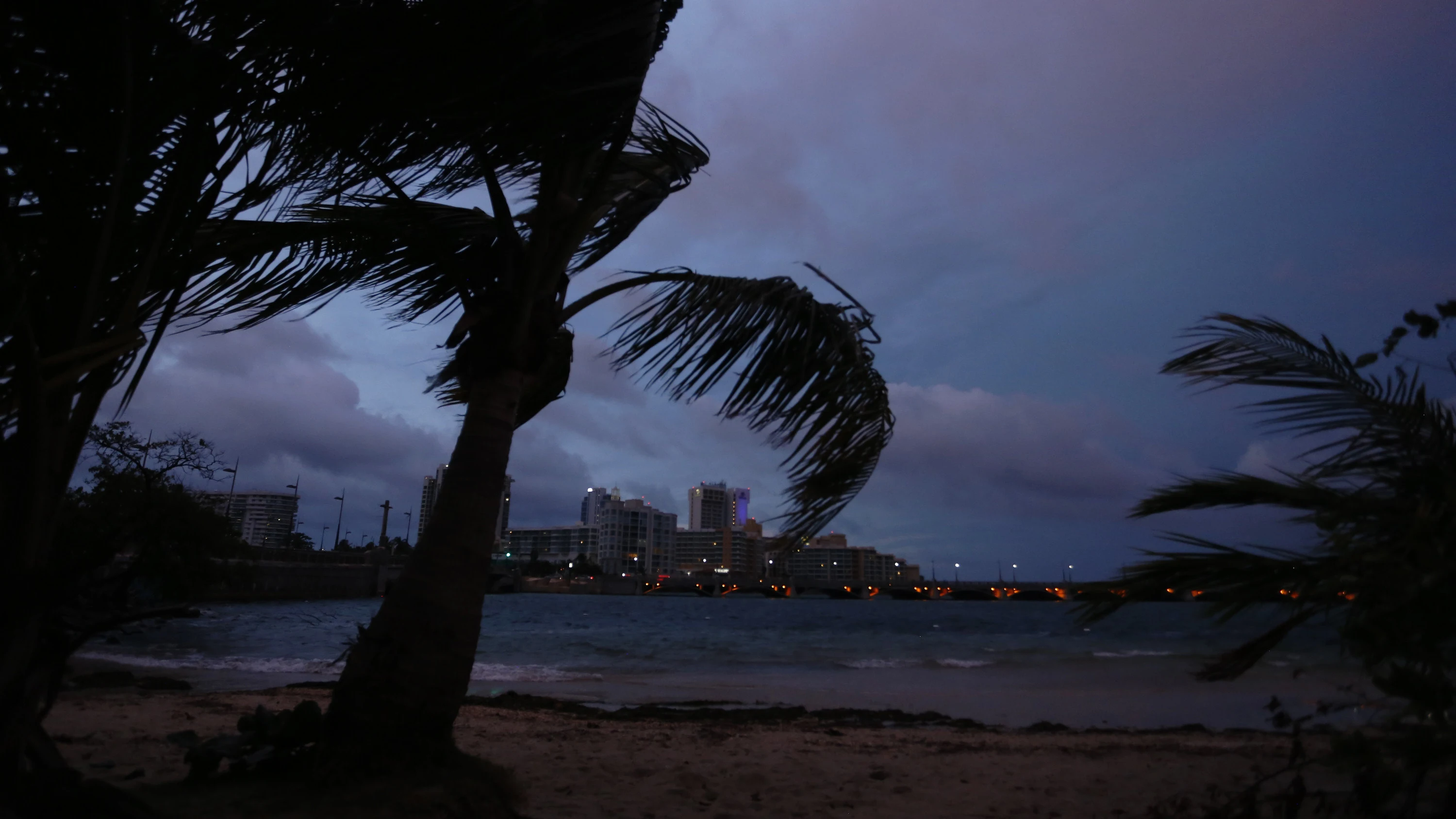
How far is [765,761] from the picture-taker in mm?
5980

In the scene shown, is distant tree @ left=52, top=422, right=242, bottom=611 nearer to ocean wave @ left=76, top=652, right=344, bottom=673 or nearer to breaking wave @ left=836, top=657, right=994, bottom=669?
ocean wave @ left=76, top=652, right=344, bottom=673

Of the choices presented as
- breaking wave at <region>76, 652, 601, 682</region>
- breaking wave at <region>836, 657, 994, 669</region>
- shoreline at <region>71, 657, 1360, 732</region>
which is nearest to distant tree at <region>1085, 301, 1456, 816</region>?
shoreline at <region>71, 657, 1360, 732</region>

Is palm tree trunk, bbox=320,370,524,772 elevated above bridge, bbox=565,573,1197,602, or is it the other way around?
palm tree trunk, bbox=320,370,524,772

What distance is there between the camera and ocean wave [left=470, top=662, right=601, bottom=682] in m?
14.5

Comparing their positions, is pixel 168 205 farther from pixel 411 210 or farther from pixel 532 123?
pixel 411 210

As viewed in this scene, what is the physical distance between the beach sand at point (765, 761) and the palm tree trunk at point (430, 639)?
1.71ft

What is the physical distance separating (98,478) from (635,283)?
24721mm

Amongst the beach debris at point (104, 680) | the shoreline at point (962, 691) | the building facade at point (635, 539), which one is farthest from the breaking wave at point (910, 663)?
the building facade at point (635, 539)

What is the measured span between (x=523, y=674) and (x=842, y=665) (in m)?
7.83

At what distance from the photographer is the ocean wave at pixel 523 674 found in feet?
47.5

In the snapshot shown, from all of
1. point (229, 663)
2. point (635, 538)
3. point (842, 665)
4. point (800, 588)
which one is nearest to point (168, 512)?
point (229, 663)

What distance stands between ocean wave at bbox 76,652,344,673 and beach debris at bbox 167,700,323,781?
11.3 metres

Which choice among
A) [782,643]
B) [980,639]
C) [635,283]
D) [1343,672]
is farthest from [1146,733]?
[980,639]

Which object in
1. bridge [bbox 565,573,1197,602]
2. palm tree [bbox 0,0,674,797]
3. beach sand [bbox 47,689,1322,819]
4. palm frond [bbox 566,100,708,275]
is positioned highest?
palm frond [bbox 566,100,708,275]
